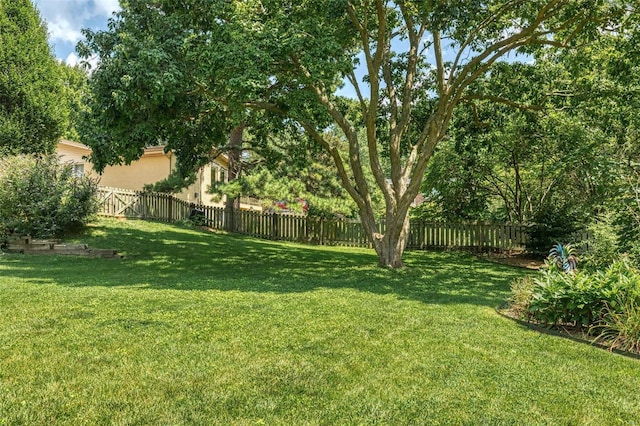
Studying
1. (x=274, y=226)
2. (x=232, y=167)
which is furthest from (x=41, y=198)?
(x=274, y=226)

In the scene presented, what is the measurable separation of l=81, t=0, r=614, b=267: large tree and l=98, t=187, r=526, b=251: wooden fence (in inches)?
239

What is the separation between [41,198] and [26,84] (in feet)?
31.4

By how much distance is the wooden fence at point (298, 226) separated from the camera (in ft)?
50.1

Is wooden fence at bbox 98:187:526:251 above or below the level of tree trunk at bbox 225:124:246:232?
below

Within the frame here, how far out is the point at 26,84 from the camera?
1809cm

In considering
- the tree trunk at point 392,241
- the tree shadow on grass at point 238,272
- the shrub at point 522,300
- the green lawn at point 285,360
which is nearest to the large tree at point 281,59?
the tree trunk at point 392,241

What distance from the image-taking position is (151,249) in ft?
38.6

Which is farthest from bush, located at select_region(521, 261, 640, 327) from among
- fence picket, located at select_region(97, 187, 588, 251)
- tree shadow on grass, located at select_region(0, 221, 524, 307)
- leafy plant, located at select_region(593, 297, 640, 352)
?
fence picket, located at select_region(97, 187, 588, 251)

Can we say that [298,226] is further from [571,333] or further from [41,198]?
[571,333]

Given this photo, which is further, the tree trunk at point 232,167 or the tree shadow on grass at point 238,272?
the tree trunk at point 232,167

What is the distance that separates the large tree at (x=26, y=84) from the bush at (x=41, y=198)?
22.0 ft

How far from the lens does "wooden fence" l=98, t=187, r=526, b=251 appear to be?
15.3 m

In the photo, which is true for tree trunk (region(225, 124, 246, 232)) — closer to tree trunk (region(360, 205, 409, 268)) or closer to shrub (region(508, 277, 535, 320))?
tree trunk (region(360, 205, 409, 268))

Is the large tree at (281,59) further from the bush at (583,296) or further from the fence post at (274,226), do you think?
the fence post at (274,226)
